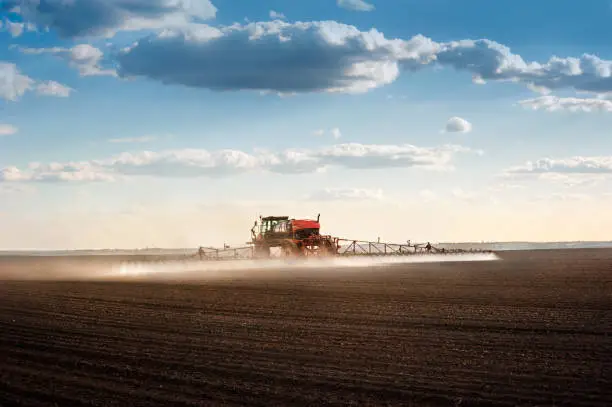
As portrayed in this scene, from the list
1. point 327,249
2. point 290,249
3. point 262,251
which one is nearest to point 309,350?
point 290,249

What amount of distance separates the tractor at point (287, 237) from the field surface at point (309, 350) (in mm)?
21662

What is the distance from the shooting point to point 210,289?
93.0ft

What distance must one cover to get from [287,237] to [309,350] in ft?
109

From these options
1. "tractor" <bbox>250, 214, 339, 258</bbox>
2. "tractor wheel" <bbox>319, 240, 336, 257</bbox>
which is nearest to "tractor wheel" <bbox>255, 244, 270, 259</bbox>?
"tractor" <bbox>250, 214, 339, 258</bbox>

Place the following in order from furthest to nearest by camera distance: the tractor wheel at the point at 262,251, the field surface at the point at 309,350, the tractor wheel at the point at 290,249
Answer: the tractor wheel at the point at 262,251, the tractor wheel at the point at 290,249, the field surface at the point at 309,350

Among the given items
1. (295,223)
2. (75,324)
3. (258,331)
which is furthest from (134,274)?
(258,331)

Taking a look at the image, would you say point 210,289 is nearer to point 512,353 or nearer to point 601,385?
point 512,353

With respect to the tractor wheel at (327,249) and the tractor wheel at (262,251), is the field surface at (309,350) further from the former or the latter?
the tractor wheel at (327,249)

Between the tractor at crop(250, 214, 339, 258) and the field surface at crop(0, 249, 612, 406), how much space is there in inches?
853

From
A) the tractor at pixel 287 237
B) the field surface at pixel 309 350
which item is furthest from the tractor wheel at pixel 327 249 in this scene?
the field surface at pixel 309 350

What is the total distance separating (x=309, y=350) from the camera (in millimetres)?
13539

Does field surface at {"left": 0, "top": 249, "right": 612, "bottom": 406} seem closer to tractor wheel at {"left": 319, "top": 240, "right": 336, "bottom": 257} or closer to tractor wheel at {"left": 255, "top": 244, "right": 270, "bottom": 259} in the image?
tractor wheel at {"left": 255, "top": 244, "right": 270, "bottom": 259}

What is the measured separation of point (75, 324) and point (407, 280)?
746 inches

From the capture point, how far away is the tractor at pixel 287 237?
153ft
